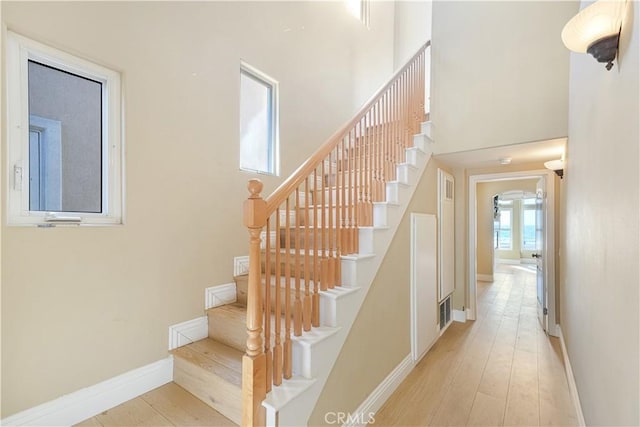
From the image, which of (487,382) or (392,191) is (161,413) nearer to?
(392,191)

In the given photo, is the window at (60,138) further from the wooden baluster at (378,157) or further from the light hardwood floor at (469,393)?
the wooden baluster at (378,157)

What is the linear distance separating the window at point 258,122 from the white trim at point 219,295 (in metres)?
1.07

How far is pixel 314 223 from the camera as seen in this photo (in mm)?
1610

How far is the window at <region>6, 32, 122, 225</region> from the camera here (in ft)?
4.95

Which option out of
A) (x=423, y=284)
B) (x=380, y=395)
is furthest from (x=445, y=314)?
(x=380, y=395)

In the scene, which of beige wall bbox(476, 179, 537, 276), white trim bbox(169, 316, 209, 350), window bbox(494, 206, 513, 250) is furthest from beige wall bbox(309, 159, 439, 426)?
window bbox(494, 206, 513, 250)

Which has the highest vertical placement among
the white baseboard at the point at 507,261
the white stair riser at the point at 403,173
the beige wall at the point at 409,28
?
the beige wall at the point at 409,28

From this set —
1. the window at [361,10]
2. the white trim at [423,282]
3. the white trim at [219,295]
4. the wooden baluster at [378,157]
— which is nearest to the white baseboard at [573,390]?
the white trim at [423,282]

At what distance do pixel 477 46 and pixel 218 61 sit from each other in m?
2.41

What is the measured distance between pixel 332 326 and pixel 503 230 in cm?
1048

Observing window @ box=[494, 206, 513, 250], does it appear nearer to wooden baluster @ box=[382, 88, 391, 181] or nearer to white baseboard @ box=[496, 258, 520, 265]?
white baseboard @ box=[496, 258, 520, 265]

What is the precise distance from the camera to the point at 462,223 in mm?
4121

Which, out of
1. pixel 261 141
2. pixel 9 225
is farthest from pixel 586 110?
pixel 9 225

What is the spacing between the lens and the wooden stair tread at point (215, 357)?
1723mm
